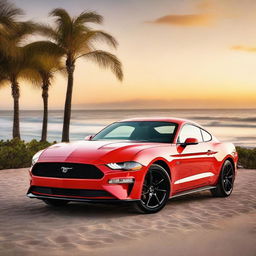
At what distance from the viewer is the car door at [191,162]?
9383 mm

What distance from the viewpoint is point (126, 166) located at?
8.30 meters

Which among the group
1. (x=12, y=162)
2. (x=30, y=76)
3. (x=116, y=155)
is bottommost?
(x=12, y=162)

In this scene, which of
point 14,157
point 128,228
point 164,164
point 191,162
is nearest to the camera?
point 128,228

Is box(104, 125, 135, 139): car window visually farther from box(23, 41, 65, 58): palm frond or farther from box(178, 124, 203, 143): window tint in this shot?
box(23, 41, 65, 58): palm frond

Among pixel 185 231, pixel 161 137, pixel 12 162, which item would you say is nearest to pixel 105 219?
pixel 185 231

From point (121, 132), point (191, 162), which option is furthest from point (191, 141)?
point (121, 132)

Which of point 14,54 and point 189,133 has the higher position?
point 14,54

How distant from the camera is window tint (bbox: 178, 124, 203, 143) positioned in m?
9.85

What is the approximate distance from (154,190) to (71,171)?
55.6 inches

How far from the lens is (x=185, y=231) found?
24.6 ft

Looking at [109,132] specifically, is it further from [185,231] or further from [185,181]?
[185,231]

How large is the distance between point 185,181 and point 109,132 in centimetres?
177

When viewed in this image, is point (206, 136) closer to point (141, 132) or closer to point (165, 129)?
point (165, 129)

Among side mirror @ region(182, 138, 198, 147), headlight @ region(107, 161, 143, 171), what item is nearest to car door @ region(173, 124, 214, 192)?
side mirror @ region(182, 138, 198, 147)
